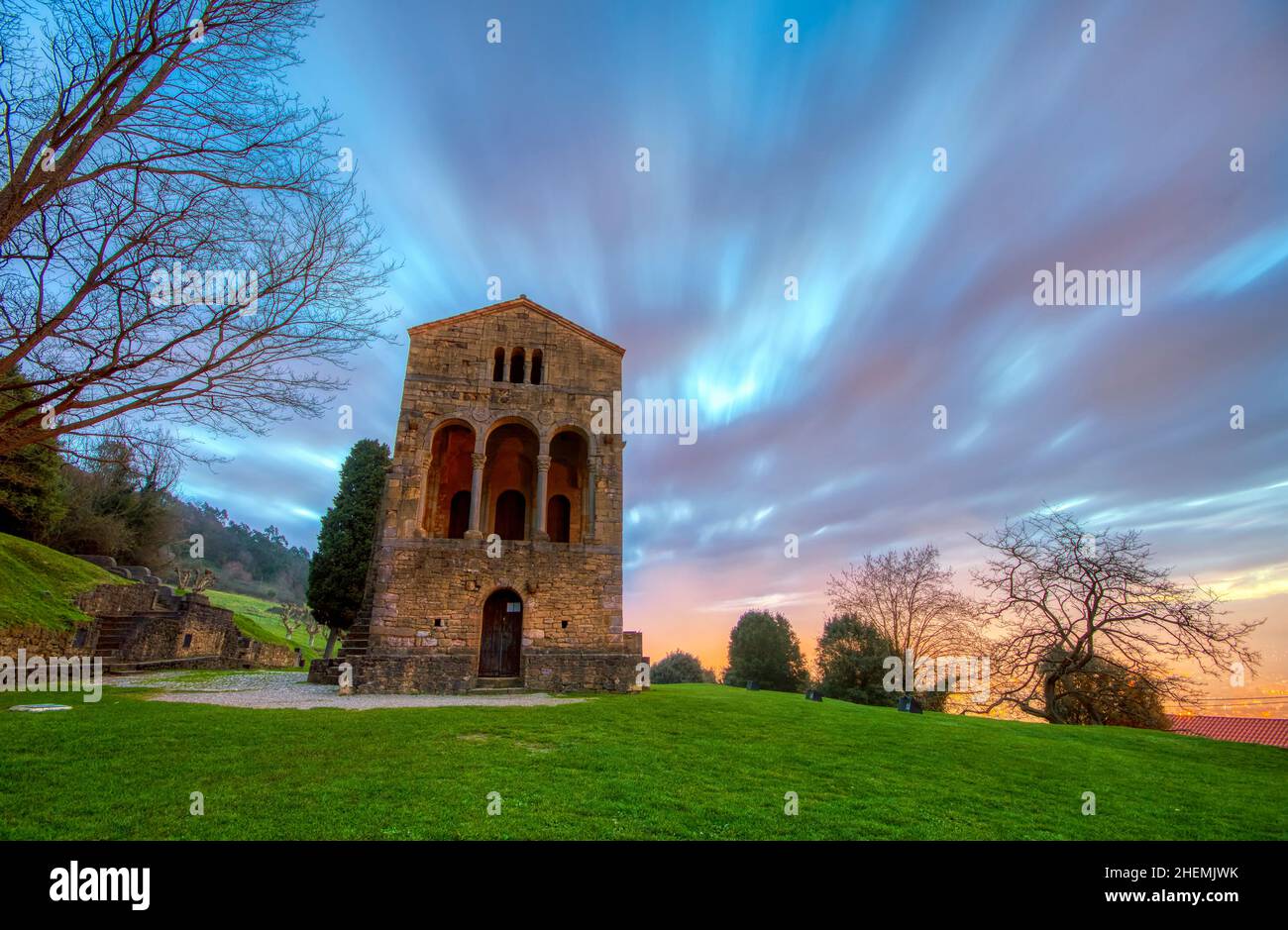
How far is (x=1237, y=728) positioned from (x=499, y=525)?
1349 inches

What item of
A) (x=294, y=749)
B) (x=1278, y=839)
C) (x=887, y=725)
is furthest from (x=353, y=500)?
(x=1278, y=839)

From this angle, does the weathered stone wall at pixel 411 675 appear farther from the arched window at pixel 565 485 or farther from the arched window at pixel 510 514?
the arched window at pixel 510 514

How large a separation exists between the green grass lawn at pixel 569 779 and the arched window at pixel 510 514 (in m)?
11.1

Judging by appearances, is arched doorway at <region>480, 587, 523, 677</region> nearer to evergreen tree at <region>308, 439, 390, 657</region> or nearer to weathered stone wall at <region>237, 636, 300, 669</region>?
evergreen tree at <region>308, 439, 390, 657</region>

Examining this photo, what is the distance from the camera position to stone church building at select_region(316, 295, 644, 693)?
16.1 m

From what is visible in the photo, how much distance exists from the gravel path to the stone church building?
1212 mm

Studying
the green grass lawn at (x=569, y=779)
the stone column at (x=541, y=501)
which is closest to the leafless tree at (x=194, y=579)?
the green grass lawn at (x=569, y=779)

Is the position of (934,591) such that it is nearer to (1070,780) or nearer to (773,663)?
(773,663)

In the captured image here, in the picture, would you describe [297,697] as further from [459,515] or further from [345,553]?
[345,553]

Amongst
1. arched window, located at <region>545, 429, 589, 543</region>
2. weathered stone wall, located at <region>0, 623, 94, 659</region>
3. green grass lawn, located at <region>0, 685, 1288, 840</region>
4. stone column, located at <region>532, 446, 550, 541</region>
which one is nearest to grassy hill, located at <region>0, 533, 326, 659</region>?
weathered stone wall, located at <region>0, 623, 94, 659</region>

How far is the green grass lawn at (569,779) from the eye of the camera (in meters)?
4.95

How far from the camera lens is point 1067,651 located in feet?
65.6

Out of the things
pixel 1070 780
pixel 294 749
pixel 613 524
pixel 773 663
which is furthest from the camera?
pixel 773 663

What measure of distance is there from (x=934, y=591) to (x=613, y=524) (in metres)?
22.1
